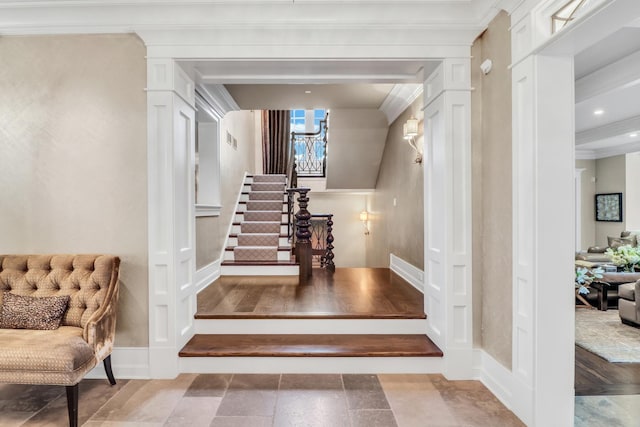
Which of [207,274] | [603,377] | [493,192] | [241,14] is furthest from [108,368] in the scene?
[603,377]

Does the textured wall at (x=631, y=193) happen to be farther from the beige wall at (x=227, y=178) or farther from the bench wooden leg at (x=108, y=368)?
the bench wooden leg at (x=108, y=368)

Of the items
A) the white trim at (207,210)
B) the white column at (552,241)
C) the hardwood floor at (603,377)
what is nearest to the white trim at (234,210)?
the white trim at (207,210)

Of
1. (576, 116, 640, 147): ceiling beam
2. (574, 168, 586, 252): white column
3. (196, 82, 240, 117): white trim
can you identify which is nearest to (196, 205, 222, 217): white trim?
(196, 82, 240, 117): white trim

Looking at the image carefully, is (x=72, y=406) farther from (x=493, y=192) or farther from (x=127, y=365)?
(x=493, y=192)

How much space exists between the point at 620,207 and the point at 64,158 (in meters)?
11.1

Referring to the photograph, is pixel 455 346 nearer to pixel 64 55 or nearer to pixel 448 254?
pixel 448 254

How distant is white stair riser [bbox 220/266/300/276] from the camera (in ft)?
16.6

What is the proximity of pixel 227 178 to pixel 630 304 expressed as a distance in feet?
18.8

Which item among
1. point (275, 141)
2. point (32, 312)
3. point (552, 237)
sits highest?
point (275, 141)

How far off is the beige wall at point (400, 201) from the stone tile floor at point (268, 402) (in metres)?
1.90

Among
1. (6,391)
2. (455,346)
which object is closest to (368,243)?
(455,346)

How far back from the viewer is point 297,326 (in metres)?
3.14

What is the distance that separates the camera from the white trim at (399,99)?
4.32 meters

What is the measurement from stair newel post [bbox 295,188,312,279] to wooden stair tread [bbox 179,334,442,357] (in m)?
1.86
